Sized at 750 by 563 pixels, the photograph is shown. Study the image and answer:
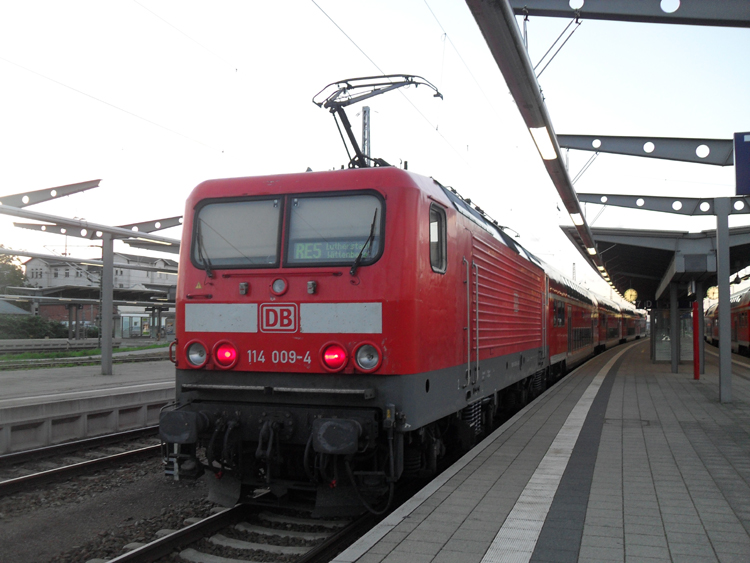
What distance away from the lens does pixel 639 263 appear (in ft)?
86.2

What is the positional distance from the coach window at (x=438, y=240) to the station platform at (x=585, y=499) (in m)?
2.06

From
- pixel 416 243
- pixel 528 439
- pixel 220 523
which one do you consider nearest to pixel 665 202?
pixel 528 439

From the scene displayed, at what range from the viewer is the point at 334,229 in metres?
5.81

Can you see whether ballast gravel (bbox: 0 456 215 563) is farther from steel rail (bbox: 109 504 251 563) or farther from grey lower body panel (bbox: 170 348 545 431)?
grey lower body panel (bbox: 170 348 545 431)

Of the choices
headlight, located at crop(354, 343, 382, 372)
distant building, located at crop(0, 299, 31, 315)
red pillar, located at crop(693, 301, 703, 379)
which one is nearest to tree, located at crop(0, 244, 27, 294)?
distant building, located at crop(0, 299, 31, 315)

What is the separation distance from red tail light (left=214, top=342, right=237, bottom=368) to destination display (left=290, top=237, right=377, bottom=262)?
981mm

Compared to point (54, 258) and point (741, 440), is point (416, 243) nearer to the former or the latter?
point (741, 440)

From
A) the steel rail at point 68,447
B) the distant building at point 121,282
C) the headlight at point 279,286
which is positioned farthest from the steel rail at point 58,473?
the distant building at point 121,282

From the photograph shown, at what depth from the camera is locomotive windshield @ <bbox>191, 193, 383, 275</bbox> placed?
571 centimetres

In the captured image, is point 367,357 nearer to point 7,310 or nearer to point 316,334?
point 316,334

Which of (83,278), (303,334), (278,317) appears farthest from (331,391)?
(83,278)

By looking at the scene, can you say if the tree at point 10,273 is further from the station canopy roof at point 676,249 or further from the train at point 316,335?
the train at point 316,335

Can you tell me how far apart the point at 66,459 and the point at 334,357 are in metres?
5.27

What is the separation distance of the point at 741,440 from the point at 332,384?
6225 mm
